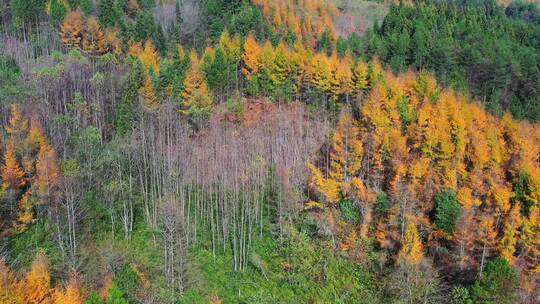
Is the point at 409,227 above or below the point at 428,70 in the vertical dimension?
below

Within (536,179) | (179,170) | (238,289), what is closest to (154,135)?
(179,170)

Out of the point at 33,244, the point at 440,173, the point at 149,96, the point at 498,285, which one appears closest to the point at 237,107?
the point at 149,96

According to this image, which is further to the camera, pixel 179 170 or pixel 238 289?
pixel 179 170

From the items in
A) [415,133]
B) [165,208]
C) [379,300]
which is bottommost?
[379,300]

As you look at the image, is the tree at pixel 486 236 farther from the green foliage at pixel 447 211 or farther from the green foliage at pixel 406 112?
the green foliage at pixel 406 112

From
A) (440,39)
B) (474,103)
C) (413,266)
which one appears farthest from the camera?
(440,39)

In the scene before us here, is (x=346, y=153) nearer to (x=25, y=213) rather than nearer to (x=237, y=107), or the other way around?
(x=237, y=107)

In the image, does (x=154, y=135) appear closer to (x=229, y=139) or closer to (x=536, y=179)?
(x=229, y=139)
